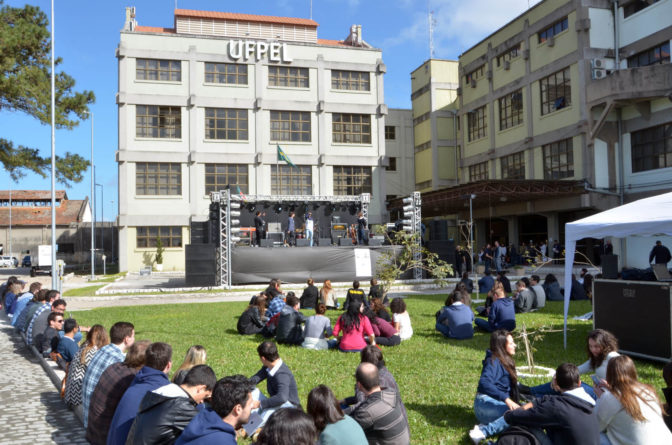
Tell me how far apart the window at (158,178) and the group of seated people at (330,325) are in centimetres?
2897

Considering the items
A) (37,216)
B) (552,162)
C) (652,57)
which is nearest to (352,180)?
(552,162)

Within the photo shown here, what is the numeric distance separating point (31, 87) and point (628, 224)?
85.7 ft

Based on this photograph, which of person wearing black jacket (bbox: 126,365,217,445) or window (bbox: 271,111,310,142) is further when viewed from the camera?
window (bbox: 271,111,310,142)

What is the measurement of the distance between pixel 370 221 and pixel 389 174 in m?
11.9

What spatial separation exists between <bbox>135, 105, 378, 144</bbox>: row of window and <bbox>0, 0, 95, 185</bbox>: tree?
10.9 meters

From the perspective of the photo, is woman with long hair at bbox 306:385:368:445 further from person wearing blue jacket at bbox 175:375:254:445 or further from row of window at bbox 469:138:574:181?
row of window at bbox 469:138:574:181

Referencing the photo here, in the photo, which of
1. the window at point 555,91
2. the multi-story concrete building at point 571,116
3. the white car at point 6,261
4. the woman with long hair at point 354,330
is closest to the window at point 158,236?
the multi-story concrete building at point 571,116

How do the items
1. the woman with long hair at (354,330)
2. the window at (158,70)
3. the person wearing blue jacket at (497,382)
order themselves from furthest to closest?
the window at (158,70) < the woman with long hair at (354,330) < the person wearing blue jacket at (497,382)

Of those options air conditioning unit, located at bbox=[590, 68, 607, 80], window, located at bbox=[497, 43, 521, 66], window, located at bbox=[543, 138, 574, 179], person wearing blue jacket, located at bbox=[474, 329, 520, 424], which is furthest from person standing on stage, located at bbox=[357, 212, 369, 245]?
window, located at bbox=[497, 43, 521, 66]

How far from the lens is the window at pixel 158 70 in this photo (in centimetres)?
3959

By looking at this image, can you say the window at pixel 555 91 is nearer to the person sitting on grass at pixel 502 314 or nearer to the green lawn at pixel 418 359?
the green lawn at pixel 418 359

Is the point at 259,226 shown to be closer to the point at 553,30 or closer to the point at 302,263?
the point at 302,263

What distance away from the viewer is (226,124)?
134 ft

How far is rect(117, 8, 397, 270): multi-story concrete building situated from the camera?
39312 mm
